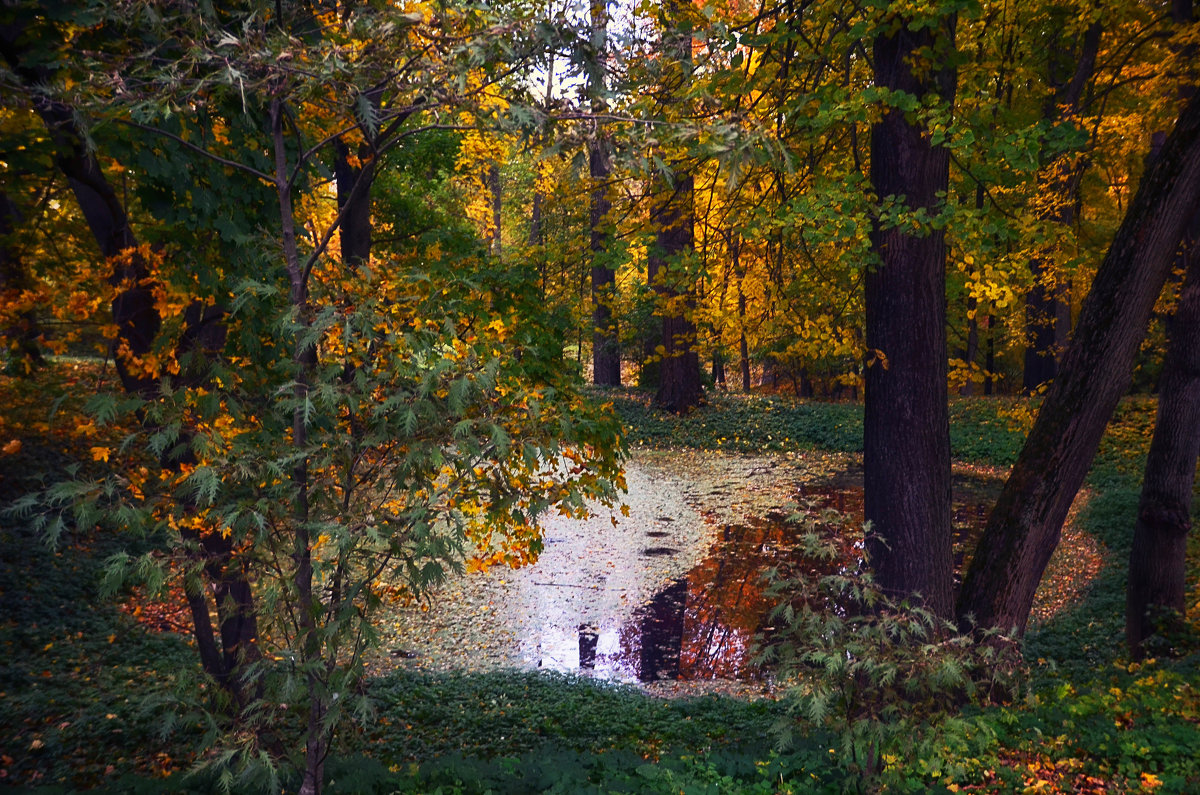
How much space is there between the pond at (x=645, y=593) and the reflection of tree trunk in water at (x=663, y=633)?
17mm

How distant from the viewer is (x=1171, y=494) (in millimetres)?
7809

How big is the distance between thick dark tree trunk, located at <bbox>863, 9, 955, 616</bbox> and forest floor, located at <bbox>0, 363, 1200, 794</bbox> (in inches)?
47.2

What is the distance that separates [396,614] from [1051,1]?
10.8 meters

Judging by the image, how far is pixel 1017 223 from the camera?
6590 mm

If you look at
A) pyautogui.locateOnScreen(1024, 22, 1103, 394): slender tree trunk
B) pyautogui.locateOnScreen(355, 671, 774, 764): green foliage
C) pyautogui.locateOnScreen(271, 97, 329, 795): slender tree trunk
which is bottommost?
pyautogui.locateOnScreen(355, 671, 774, 764): green foliage

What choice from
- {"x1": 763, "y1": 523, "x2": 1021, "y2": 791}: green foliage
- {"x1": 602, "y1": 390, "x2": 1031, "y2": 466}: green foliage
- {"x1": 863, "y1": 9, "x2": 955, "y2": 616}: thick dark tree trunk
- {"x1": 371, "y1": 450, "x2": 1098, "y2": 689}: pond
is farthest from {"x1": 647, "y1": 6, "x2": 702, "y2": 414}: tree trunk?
{"x1": 602, "y1": 390, "x2": 1031, "y2": 466}: green foliage

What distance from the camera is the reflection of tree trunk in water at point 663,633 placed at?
29.9 ft

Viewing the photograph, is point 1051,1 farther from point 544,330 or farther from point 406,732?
point 406,732

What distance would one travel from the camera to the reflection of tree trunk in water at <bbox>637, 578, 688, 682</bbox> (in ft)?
29.9

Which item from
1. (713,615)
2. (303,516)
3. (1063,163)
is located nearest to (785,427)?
(713,615)

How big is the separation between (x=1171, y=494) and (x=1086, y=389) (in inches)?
119

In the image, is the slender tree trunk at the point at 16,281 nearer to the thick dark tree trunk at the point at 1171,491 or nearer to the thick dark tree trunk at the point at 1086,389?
the thick dark tree trunk at the point at 1086,389

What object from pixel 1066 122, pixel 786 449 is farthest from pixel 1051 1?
pixel 786 449

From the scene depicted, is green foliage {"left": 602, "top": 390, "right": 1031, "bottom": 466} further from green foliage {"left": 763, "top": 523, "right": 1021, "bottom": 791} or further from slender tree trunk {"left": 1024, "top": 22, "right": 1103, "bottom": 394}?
green foliage {"left": 763, "top": 523, "right": 1021, "bottom": 791}
